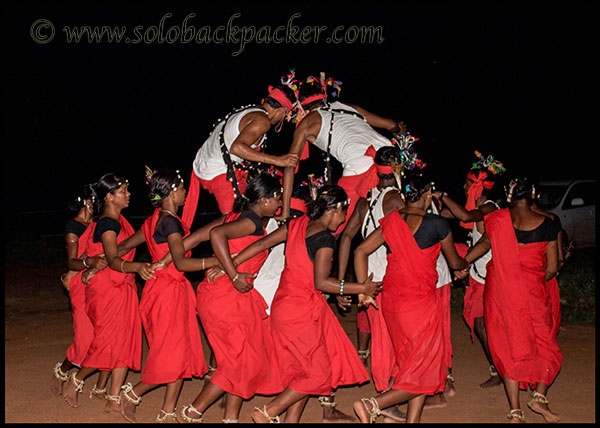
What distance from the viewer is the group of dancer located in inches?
186

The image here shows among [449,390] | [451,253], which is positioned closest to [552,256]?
[451,253]

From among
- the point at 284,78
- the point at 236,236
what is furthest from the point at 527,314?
the point at 284,78

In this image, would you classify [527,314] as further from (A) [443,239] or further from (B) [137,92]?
(B) [137,92]

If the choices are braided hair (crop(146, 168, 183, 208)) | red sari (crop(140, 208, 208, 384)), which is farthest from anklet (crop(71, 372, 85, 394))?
braided hair (crop(146, 168, 183, 208))

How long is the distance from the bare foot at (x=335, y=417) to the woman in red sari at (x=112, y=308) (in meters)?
1.56

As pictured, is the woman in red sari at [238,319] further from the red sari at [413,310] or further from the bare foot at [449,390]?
the bare foot at [449,390]

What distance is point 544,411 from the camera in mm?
5102

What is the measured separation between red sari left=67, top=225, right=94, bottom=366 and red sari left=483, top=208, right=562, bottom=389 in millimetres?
3349

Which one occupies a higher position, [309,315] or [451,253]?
Result: [451,253]

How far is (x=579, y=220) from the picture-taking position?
47.2 feet

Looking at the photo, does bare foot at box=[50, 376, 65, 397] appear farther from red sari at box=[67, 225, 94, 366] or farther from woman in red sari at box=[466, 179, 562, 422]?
woman in red sari at box=[466, 179, 562, 422]

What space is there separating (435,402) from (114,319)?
2709 mm

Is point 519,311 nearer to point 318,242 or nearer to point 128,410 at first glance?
point 318,242

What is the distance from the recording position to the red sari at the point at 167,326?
5.01 metres
